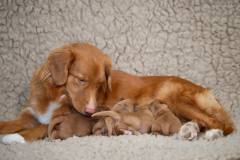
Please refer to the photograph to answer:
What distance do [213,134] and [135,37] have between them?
96.3 inches

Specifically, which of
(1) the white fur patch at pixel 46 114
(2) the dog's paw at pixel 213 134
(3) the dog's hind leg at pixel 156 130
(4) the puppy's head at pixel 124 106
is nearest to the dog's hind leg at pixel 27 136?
(1) the white fur patch at pixel 46 114

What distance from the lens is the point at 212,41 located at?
4395mm

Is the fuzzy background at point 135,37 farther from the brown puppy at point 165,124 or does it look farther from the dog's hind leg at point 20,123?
the brown puppy at point 165,124

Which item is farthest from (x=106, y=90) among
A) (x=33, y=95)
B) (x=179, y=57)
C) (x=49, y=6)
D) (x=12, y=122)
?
(x=49, y=6)

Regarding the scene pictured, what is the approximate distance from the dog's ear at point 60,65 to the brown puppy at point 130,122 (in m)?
0.65

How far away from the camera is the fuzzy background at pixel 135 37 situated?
13.4ft

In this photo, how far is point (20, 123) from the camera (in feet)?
9.78

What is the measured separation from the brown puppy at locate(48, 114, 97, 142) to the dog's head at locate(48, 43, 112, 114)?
0.13 m

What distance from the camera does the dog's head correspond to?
8.98 ft

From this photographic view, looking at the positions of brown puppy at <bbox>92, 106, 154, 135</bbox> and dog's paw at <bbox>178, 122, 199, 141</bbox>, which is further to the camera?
brown puppy at <bbox>92, 106, 154, 135</bbox>

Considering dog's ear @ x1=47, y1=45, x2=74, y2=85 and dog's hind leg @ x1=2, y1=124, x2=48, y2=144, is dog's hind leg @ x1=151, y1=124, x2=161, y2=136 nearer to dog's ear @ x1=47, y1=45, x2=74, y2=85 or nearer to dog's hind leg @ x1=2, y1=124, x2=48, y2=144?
dog's ear @ x1=47, y1=45, x2=74, y2=85

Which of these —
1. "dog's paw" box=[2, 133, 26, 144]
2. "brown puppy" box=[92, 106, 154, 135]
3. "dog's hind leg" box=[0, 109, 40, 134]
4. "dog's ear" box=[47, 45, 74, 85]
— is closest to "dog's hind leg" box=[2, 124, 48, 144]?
"dog's paw" box=[2, 133, 26, 144]

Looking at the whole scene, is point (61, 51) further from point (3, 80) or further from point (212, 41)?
point (212, 41)

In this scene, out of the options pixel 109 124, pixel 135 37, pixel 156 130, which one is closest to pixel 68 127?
pixel 109 124
